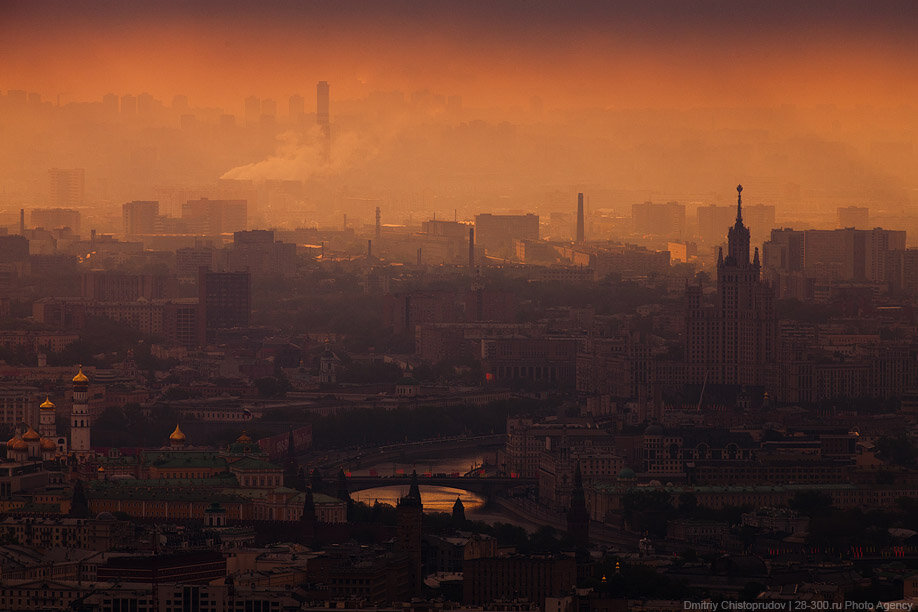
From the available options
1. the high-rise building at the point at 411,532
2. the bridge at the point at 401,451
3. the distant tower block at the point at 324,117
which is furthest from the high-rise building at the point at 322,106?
the high-rise building at the point at 411,532

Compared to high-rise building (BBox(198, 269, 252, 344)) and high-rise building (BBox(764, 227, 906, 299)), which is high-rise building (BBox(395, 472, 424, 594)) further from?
high-rise building (BBox(198, 269, 252, 344))

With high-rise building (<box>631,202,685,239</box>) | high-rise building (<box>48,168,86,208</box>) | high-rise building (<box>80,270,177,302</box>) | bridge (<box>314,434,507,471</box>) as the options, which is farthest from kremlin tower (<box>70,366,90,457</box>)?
high-rise building (<box>48,168,86,208</box>)

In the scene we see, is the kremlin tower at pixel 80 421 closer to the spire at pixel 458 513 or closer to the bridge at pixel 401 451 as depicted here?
the bridge at pixel 401 451

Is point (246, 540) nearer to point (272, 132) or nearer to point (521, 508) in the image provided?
point (521, 508)

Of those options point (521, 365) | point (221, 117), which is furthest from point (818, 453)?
point (221, 117)

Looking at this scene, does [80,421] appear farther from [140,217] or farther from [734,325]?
[140,217]

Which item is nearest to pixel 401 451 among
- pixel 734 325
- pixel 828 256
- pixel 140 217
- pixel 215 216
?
pixel 734 325
